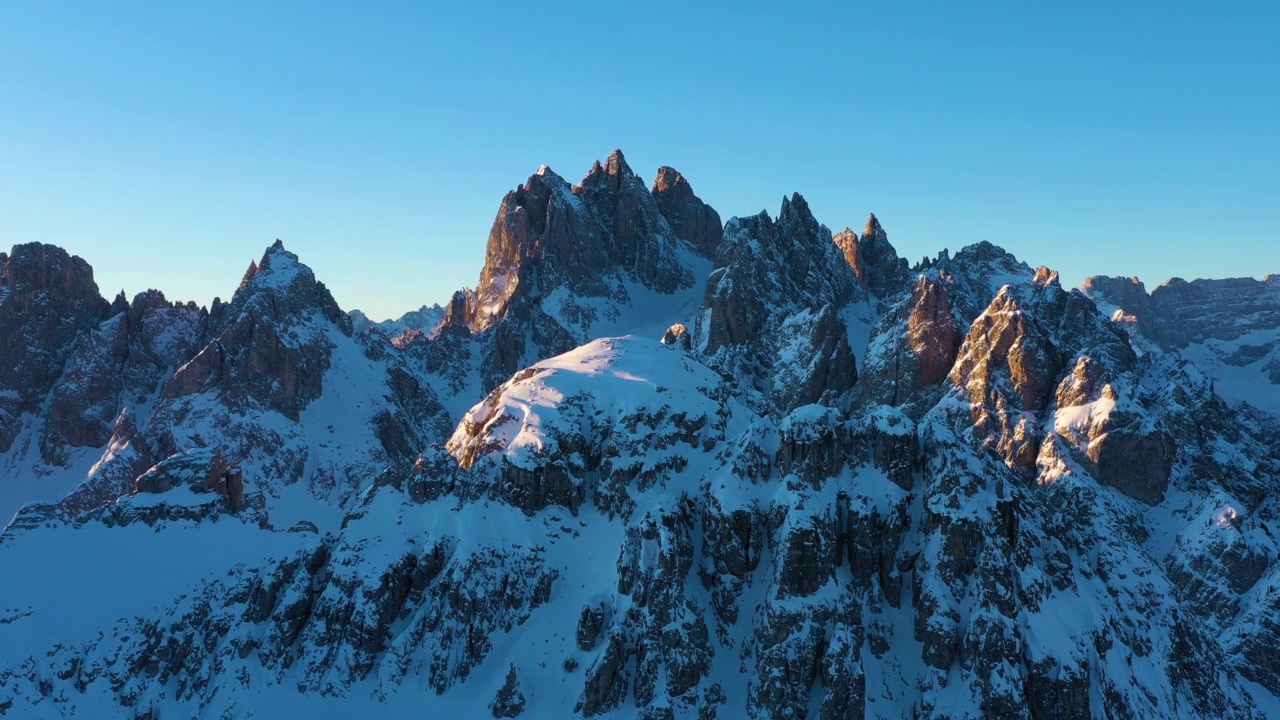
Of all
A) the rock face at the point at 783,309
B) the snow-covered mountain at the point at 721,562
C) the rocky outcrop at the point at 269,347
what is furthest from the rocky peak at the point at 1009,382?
→ the rocky outcrop at the point at 269,347

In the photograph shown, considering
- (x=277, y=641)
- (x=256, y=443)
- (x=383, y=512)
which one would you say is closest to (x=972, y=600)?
(x=383, y=512)

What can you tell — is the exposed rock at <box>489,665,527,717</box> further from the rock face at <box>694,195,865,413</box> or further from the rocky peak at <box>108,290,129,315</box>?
the rocky peak at <box>108,290,129,315</box>

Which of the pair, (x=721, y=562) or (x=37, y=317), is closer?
(x=721, y=562)

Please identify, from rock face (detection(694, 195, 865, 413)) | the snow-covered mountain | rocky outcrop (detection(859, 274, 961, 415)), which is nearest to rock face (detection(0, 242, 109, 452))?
the snow-covered mountain

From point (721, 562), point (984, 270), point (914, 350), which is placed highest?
point (984, 270)

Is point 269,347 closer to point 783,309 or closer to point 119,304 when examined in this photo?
point 119,304

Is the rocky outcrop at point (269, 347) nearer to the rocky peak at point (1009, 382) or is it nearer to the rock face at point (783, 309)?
the rock face at point (783, 309)

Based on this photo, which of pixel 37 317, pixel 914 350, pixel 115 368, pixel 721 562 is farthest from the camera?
pixel 37 317

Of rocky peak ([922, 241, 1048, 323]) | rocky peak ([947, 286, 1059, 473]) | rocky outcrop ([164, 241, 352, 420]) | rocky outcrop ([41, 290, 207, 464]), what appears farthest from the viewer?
rocky peak ([922, 241, 1048, 323])

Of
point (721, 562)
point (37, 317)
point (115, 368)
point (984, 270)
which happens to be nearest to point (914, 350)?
point (721, 562)

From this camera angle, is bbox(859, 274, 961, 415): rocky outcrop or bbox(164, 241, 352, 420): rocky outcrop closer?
bbox(859, 274, 961, 415): rocky outcrop

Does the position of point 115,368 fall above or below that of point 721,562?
above
